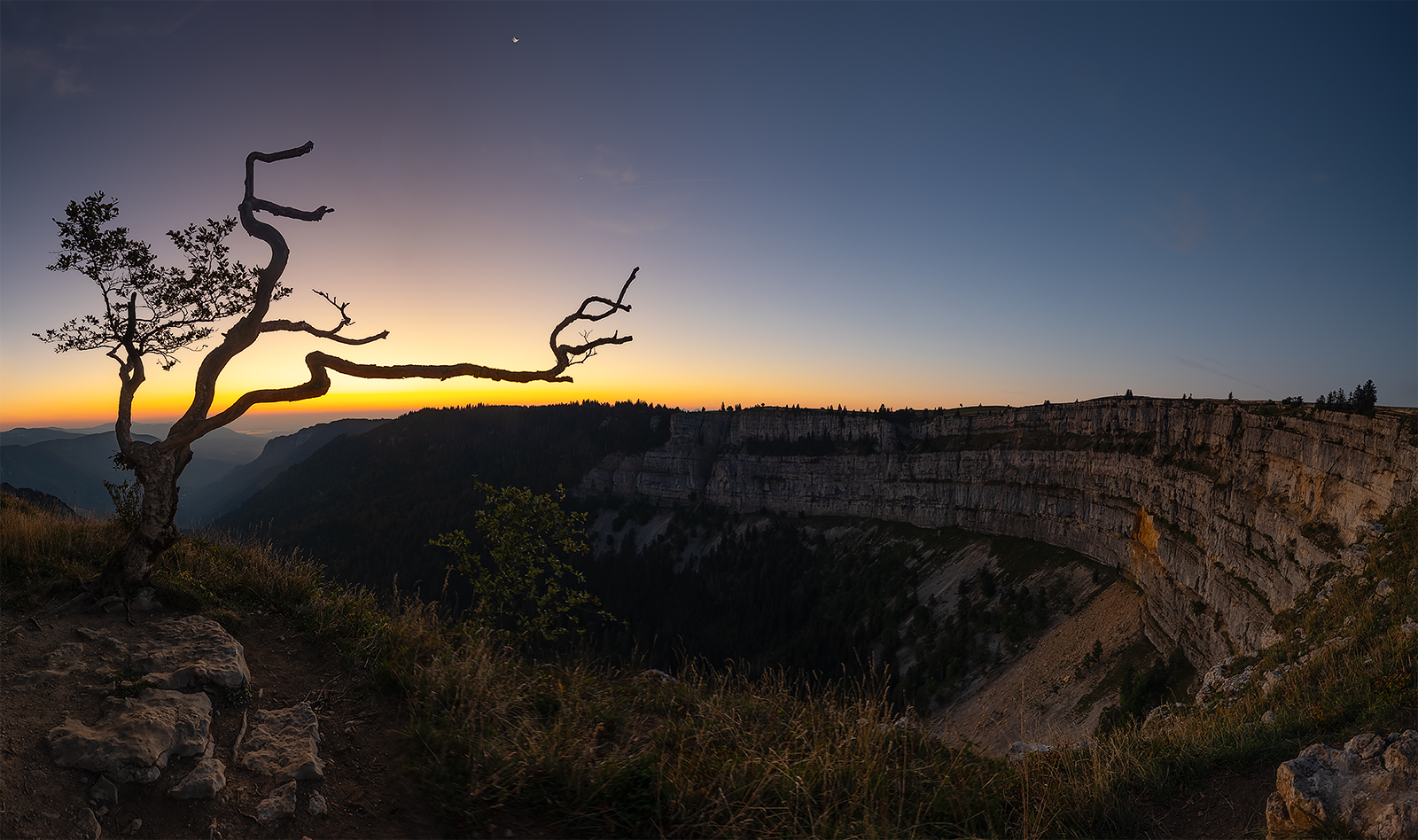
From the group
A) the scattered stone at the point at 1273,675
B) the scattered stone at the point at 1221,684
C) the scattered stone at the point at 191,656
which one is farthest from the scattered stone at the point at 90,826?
the scattered stone at the point at 1221,684

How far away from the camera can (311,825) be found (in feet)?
15.6

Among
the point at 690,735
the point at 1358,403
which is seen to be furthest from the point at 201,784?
the point at 1358,403

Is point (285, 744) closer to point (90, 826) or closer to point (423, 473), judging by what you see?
point (90, 826)

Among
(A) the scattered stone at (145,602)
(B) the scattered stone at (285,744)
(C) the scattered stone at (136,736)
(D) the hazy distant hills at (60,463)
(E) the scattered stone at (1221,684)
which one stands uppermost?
(A) the scattered stone at (145,602)

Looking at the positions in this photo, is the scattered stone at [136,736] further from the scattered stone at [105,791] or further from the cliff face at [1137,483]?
the cliff face at [1137,483]

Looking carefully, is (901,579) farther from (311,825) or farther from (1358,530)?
(311,825)

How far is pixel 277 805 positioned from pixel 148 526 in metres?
5.60

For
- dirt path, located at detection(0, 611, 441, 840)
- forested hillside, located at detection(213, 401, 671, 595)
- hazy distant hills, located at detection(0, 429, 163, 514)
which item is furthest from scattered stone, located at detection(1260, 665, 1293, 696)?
hazy distant hills, located at detection(0, 429, 163, 514)

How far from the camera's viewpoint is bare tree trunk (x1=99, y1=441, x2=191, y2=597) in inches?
300

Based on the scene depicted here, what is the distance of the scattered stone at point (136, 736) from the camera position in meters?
4.58

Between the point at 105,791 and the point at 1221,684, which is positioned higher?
the point at 105,791

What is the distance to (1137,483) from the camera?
49500 mm

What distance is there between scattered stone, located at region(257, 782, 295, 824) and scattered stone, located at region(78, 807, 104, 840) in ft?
3.12

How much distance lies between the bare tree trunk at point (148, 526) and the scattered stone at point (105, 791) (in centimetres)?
420
